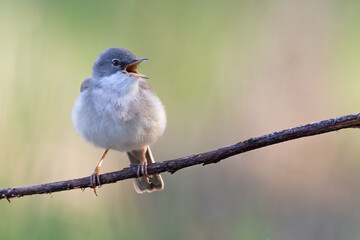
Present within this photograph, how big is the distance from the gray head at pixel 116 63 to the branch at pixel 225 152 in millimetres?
987

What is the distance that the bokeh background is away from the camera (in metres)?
4.27

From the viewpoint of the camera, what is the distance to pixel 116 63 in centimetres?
369

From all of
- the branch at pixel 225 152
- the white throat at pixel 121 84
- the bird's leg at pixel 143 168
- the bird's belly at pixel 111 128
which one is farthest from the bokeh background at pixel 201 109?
the branch at pixel 225 152

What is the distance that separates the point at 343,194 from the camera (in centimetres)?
473

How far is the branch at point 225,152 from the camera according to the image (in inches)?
94.4

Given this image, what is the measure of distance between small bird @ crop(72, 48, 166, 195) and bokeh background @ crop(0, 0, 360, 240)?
2.70 ft

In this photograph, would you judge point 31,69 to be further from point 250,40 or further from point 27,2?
point 250,40

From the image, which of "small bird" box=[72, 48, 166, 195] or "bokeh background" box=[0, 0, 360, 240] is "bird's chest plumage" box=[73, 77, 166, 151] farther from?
"bokeh background" box=[0, 0, 360, 240]

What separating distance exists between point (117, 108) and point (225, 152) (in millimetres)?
1182

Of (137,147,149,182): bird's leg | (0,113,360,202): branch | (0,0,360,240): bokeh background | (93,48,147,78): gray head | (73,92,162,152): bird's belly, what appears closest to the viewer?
(0,113,360,202): branch

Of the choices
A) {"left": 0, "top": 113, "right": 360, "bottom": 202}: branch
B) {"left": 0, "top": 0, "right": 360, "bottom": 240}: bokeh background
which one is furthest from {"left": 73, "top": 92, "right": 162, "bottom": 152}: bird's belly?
{"left": 0, "top": 0, "right": 360, "bottom": 240}: bokeh background

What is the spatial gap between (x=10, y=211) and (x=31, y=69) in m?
1.33

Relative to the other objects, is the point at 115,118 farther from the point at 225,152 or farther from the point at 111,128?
the point at 225,152

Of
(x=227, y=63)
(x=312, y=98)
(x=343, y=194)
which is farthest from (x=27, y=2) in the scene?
(x=343, y=194)
